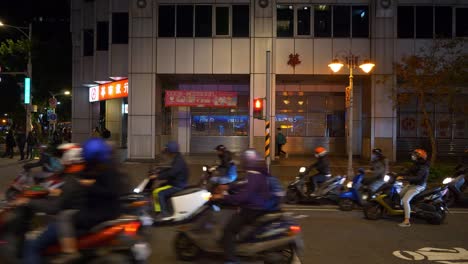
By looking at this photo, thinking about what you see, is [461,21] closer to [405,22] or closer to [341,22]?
[405,22]

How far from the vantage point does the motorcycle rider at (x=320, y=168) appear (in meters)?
13.1

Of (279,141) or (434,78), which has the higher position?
(434,78)

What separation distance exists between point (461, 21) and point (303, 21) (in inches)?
325

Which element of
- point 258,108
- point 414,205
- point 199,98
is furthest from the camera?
point 199,98

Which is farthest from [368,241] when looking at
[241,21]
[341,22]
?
[341,22]

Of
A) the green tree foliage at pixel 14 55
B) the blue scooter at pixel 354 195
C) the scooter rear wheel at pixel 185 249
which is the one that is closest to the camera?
the scooter rear wheel at pixel 185 249

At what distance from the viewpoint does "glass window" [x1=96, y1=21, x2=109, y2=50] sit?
3238 centimetres

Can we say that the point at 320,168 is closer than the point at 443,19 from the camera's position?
Yes

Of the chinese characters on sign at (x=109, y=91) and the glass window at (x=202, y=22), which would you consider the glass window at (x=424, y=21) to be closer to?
the glass window at (x=202, y=22)

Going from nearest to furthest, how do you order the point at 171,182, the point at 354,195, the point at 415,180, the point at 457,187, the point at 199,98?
1. the point at 171,182
2. the point at 415,180
3. the point at 354,195
4. the point at 457,187
5. the point at 199,98

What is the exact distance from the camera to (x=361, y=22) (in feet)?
90.2

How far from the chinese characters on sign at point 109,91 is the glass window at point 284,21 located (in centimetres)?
904

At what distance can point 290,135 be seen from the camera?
31875 millimetres

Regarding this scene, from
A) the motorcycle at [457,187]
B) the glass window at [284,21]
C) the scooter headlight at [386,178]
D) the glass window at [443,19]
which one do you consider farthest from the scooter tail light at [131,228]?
the glass window at [443,19]
